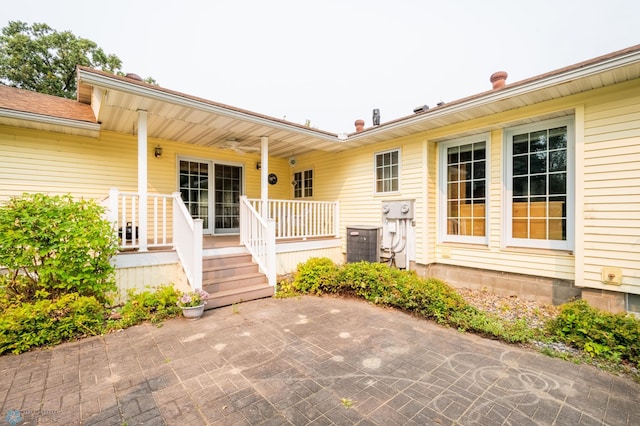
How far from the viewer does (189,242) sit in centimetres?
435

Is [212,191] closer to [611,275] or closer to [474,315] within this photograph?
[474,315]

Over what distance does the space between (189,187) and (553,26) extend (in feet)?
31.3

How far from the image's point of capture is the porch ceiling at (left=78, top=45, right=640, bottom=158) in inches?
145

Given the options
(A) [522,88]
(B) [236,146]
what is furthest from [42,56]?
(A) [522,88]

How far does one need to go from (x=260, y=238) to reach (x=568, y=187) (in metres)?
5.27

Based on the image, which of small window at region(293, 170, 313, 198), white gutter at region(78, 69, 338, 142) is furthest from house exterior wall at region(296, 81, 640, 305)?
small window at region(293, 170, 313, 198)

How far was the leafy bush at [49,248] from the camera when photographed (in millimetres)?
3314

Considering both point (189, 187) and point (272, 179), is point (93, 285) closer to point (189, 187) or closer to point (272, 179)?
point (189, 187)

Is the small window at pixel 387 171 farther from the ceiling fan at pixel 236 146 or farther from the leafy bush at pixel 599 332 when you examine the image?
the leafy bush at pixel 599 332

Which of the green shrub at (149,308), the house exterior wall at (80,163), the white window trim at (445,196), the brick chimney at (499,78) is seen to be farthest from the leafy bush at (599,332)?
the house exterior wall at (80,163)

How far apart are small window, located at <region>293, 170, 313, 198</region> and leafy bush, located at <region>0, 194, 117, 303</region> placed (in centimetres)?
568

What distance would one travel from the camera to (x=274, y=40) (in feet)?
29.8

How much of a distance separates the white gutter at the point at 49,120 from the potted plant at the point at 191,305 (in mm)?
3967

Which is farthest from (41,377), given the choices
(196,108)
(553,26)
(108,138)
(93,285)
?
(553,26)
